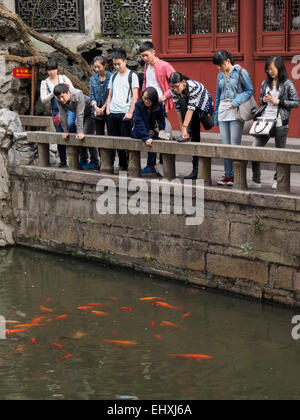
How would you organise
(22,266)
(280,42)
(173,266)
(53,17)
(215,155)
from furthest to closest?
(53,17) → (280,42) → (22,266) → (173,266) → (215,155)

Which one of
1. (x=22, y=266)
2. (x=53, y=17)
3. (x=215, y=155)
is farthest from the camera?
(x=53, y=17)

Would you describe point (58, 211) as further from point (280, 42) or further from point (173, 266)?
point (280, 42)

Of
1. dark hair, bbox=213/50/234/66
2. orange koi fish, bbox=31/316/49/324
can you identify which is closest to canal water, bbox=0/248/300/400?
orange koi fish, bbox=31/316/49/324

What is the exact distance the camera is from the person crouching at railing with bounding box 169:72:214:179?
1077 cm

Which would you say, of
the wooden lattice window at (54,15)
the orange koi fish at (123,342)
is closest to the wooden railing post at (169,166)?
the orange koi fish at (123,342)

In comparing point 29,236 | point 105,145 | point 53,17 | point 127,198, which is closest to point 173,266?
point 127,198

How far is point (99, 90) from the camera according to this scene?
12.3 meters

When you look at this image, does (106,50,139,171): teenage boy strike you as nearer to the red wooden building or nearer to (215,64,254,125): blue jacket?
(215,64,254,125): blue jacket

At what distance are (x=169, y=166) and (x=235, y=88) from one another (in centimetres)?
139

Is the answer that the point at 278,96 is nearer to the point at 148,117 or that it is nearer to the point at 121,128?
the point at 148,117

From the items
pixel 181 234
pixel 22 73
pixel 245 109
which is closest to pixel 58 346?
pixel 181 234

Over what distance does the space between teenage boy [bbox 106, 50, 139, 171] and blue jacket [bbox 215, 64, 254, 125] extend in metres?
1.38
